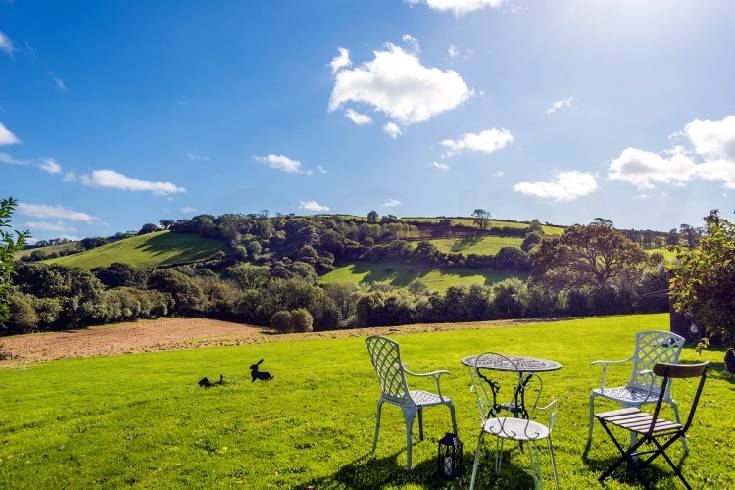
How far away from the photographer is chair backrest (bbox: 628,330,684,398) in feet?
24.5

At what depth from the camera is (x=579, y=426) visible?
27.3 ft

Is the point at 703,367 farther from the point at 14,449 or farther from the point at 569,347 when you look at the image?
the point at 569,347

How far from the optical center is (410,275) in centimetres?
6544

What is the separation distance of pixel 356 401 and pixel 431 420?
242 centimetres

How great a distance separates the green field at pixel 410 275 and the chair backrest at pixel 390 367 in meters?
50.7

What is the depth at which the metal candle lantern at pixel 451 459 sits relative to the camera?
6.11m

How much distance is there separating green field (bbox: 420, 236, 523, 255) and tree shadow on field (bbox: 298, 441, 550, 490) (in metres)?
66.5

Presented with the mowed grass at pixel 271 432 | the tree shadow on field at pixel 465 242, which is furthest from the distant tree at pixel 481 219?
the mowed grass at pixel 271 432

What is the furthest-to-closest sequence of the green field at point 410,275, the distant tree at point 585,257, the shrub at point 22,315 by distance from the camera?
the green field at point 410,275
the distant tree at point 585,257
the shrub at point 22,315

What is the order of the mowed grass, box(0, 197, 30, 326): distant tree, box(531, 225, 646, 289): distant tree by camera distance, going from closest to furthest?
box(0, 197, 30, 326): distant tree → the mowed grass → box(531, 225, 646, 289): distant tree

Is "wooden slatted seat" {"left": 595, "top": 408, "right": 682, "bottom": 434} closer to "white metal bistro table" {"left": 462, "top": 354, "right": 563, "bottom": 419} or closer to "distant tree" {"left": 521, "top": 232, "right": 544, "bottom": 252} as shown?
"white metal bistro table" {"left": 462, "top": 354, "right": 563, "bottom": 419}

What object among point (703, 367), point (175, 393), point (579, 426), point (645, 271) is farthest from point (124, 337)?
point (645, 271)

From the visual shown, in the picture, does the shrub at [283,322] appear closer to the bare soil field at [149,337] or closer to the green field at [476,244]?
the bare soil field at [149,337]

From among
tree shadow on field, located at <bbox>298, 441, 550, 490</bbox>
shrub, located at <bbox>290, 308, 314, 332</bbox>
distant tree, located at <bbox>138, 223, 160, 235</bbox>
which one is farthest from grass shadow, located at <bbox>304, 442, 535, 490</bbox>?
distant tree, located at <bbox>138, 223, 160, 235</bbox>
